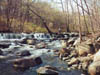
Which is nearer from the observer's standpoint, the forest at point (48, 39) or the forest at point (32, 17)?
the forest at point (48, 39)

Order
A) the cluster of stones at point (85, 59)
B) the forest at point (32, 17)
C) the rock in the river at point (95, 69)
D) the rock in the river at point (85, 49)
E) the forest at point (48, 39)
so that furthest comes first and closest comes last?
the forest at point (32, 17) < the rock in the river at point (85, 49) < the forest at point (48, 39) < the cluster of stones at point (85, 59) < the rock in the river at point (95, 69)

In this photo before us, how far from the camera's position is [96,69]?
20.1 ft

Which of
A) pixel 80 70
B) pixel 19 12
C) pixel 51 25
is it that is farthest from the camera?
pixel 51 25

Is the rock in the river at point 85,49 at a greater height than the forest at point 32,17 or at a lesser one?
lesser

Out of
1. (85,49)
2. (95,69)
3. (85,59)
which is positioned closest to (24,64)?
(85,59)

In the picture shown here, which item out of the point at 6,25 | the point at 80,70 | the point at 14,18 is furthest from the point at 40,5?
the point at 80,70

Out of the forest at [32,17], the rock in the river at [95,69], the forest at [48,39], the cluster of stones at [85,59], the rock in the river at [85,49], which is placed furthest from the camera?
the forest at [32,17]

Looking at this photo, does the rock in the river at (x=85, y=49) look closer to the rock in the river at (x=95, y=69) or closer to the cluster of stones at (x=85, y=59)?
the cluster of stones at (x=85, y=59)

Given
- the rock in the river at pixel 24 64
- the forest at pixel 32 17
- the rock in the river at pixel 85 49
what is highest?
the forest at pixel 32 17

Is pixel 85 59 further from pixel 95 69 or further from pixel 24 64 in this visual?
pixel 24 64

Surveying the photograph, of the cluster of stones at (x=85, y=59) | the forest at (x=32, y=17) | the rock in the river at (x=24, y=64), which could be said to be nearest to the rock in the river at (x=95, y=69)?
the cluster of stones at (x=85, y=59)

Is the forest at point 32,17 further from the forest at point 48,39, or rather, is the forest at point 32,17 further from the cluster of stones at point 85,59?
the cluster of stones at point 85,59

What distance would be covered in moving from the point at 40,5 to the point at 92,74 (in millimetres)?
29506

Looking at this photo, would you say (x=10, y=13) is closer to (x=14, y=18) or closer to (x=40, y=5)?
(x=14, y=18)
